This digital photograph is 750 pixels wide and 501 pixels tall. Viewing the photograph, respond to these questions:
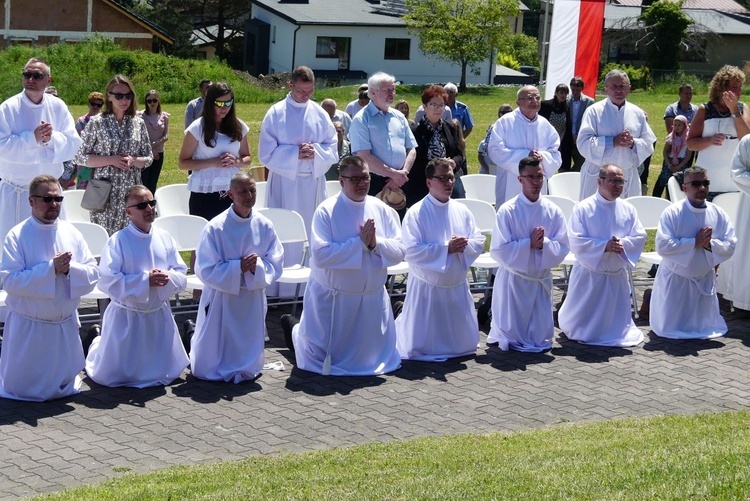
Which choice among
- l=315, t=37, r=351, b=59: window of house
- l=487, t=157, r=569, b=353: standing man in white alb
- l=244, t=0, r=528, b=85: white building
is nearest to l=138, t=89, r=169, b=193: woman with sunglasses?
l=487, t=157, r=569, b=353: standing man in white alb

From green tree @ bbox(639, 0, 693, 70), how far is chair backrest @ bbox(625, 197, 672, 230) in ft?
163

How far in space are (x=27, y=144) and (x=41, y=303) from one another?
2.22 meters

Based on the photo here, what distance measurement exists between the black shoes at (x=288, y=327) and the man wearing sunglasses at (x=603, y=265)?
2.68m

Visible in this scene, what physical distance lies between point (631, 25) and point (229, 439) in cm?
5929

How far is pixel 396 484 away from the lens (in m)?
6.62

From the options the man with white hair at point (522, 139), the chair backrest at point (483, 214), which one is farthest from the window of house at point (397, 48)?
the chair backrest at point (483, 214)

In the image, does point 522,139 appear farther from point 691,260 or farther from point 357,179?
point 357,179

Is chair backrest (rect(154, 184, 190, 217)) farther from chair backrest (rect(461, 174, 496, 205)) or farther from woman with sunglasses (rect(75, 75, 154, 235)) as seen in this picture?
chair backrest (rect(461, 174, 496, 205))

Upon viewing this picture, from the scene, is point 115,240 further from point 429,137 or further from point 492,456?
point 429,137

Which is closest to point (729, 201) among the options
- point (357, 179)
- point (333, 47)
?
point (357, 179)

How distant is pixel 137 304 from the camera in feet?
30.0

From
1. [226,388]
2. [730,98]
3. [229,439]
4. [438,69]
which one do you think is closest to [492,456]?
[229,439]

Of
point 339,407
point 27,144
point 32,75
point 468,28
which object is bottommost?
point 339,407

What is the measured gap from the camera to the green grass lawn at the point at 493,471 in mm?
6395
